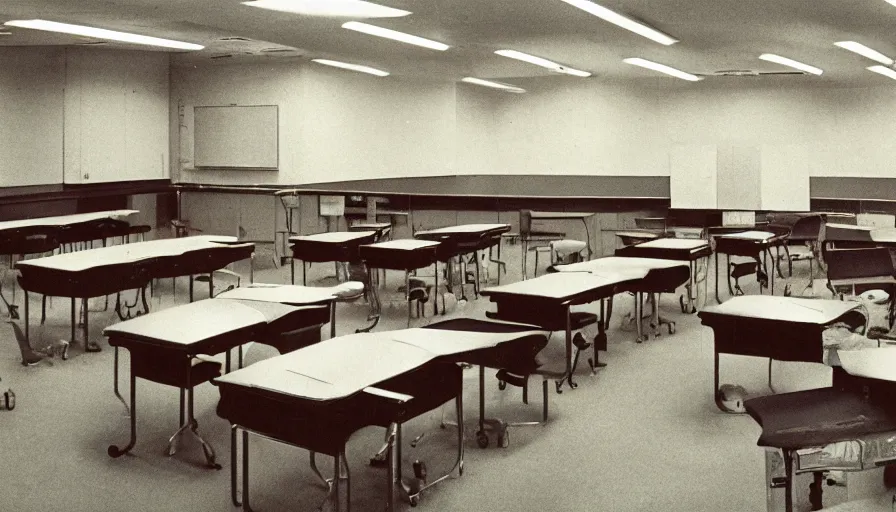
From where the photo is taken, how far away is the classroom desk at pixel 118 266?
21.5ft

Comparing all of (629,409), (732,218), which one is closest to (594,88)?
(732,218)

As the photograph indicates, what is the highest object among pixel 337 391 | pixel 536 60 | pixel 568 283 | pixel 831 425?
pixel 536 60

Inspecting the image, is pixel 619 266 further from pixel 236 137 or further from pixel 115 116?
pixel 115 116

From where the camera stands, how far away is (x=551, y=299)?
595 cm

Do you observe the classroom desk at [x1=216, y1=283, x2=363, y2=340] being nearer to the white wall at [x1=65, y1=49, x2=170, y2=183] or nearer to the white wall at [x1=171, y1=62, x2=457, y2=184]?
the white wall at [x1=65, y1=49, x2=170, y2=183]

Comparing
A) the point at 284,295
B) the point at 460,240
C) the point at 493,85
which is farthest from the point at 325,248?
the point at 493,85

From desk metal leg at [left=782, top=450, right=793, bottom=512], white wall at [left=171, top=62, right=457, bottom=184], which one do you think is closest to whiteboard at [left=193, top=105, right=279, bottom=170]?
white wall at [left=171, top=62, right=457, bottom=184]

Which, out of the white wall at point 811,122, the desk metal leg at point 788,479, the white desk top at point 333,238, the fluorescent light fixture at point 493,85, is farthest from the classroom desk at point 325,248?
the white wall at point 811,122

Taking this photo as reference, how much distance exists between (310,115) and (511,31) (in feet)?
16.5

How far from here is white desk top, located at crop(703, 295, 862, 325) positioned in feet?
18.1

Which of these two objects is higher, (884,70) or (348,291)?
(884,70)

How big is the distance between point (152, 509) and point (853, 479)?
3641 mm

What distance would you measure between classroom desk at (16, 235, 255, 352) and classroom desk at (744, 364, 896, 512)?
4.91 m

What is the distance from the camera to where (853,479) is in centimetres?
468
